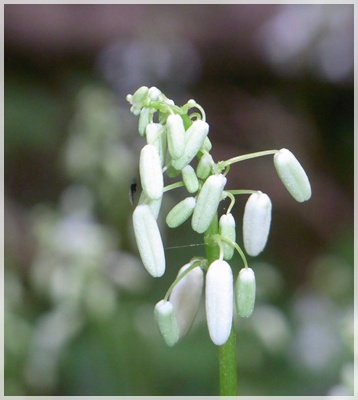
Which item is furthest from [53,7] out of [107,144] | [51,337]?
[51,337]

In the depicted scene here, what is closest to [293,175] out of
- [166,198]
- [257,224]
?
[257,224]

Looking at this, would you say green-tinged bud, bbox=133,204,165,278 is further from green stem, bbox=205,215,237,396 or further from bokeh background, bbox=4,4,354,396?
bokeh background, bbox=4,4,354,396

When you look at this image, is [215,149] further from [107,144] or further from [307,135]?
[107,144]

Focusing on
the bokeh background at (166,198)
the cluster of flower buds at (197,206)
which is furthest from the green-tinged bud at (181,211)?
the bokeh background at (166,198)

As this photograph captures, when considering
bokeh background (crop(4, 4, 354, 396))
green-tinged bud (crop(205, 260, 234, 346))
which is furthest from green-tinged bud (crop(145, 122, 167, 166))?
bokeh background (crop(4, 4, 354, 396))

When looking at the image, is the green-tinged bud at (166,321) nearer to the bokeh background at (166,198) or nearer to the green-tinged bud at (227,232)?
the green-tinged bud at (227,232)

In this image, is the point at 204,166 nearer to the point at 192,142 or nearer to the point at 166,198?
the point at 192,142

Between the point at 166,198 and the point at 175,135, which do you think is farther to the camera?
the point at 166,198
